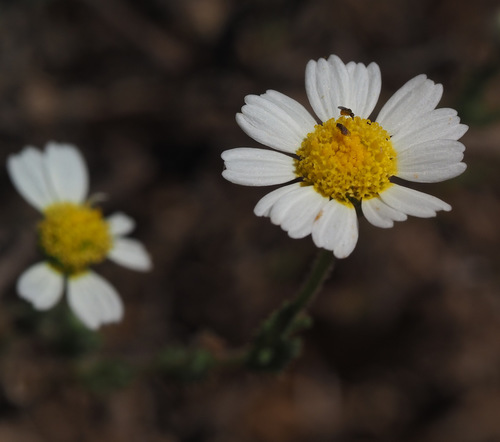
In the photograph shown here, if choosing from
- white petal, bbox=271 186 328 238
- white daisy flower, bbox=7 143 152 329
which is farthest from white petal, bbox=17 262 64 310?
white petal, bbox=271 186 328 238

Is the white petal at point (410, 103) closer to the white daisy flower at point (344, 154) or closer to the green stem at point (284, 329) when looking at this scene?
the white daisy flower at point (344, 154)

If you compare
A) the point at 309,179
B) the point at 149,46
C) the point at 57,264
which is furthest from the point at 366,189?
the point at 149,46

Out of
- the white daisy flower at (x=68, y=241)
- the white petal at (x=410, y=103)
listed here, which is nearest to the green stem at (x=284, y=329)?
the white petal at (x=410, y=103)

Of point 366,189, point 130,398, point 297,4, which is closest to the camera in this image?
point 366,189

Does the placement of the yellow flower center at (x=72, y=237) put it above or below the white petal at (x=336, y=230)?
above

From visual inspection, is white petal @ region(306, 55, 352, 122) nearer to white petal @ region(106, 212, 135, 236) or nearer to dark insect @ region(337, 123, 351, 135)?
dark insect @ region(337, 123, 351, 135)

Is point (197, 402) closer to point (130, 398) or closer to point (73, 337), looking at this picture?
point (130, 398)
